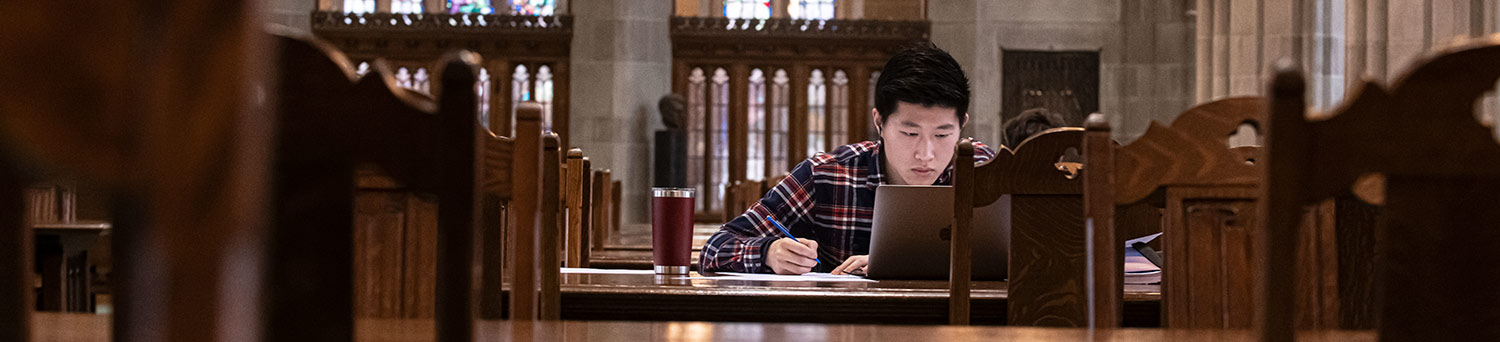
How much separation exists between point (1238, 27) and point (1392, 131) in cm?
816

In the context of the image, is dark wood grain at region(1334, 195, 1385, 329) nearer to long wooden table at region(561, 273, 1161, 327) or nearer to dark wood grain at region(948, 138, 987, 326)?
long wooden table at region(561, 273, 1161, 327)

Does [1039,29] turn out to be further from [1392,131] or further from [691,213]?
[1392,131]

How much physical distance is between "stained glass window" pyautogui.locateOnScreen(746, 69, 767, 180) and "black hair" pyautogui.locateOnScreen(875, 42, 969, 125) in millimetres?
8791

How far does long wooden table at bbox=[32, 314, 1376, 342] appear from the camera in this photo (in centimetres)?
134

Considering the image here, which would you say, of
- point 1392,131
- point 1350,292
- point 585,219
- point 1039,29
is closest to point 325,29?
point 1039,29

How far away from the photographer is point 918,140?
3367mm

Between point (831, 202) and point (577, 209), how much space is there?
3.00 feet

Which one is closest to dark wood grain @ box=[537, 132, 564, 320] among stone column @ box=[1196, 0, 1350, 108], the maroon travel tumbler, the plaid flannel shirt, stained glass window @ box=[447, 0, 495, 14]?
the maroon travel tumbler

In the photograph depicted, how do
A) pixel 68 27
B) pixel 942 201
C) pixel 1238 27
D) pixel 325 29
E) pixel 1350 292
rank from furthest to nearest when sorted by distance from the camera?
pixel 325 29 < pixel 1238 27 < pixel 942 201 < pixel 1350 292 < pixel 68 27

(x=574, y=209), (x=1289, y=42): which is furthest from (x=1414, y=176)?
(x=1289, y=42)

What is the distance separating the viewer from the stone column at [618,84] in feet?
37.9

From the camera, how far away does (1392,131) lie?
96 cm

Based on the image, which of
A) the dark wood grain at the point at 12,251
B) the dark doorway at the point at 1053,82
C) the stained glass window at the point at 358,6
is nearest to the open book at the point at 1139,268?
the dark wood grain at the point at 12,251

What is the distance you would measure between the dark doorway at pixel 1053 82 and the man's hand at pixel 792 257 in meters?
8.75
